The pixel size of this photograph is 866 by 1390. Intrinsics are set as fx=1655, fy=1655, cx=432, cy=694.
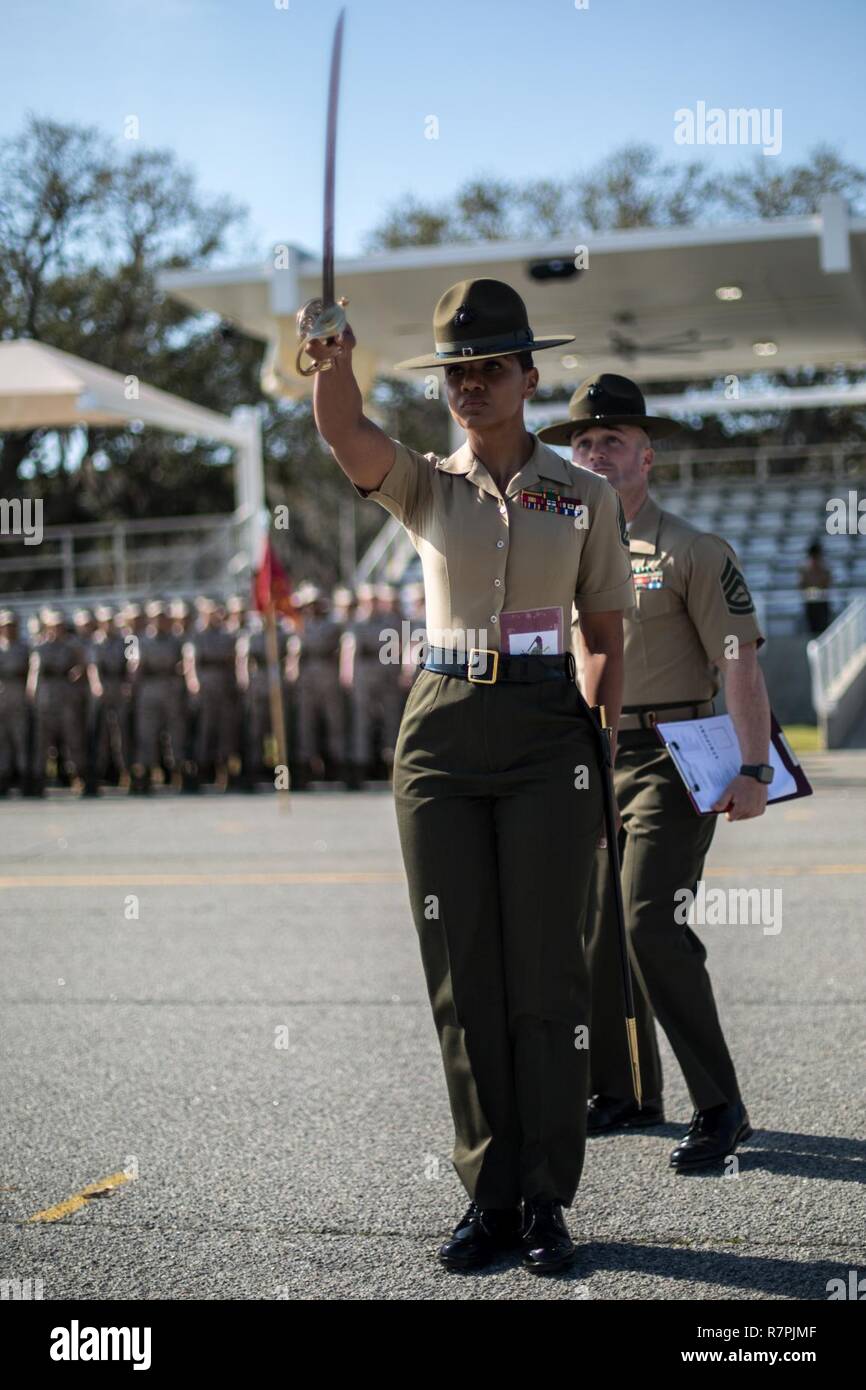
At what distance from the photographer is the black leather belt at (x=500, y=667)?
386 cm

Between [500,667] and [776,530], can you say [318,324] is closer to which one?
[500,667]

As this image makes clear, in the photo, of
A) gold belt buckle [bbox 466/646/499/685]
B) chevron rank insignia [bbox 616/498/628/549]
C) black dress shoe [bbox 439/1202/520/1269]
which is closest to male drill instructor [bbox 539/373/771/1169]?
chevron rank insignia [bbox 616/498/628/549]

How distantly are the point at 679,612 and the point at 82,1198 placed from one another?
2320mm

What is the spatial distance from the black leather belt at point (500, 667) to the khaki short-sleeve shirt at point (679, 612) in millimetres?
928

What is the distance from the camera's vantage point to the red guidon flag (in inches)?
600

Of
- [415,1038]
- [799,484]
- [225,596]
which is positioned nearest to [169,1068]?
[415,1038]

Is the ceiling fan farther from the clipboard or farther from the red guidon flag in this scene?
the clipboard

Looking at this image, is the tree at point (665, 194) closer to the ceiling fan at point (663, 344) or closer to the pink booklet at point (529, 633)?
the ceiling fan at point (663, 344)

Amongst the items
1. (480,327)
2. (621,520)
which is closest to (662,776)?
(621,520)

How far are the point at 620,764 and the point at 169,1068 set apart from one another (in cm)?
205

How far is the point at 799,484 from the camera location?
3312 centimetres

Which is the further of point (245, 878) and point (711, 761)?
point (245, 878)

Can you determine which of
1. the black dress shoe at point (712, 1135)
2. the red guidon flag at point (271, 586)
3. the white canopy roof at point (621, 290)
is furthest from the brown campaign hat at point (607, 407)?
the white canopy roof at point (621, 290)

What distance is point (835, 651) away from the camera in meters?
19.0
